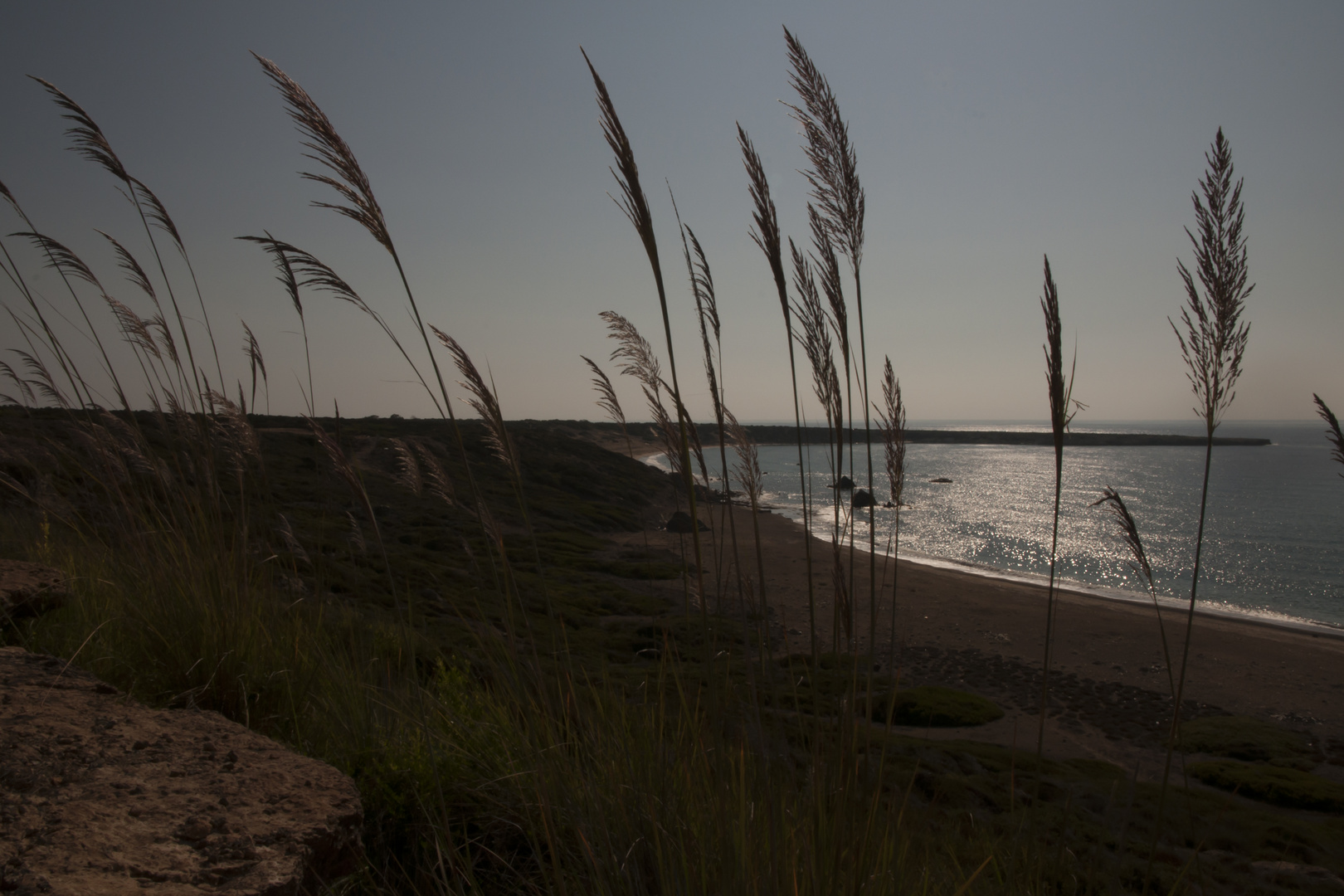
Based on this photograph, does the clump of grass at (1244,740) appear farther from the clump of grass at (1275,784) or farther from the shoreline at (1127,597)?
the shoreline at (1127,597)

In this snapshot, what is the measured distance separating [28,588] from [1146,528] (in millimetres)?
39846

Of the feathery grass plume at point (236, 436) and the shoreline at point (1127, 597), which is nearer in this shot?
the feathery grass plume at point (236, 436)

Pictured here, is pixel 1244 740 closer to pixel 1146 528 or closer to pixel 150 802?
pixel 150 802

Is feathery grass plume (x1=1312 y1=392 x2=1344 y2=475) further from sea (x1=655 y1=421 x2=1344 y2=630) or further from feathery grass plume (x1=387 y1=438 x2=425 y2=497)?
feathery grass plume (x1=387 y1=438 x2=425 y2=497)

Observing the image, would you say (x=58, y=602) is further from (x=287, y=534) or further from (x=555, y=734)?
(x=555, y=734)

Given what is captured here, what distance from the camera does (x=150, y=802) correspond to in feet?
5.10

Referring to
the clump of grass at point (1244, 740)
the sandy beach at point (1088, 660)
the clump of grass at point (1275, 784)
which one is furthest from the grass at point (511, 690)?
the clump of grass at point (1244, 740)

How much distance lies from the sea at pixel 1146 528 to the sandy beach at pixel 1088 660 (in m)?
2.14

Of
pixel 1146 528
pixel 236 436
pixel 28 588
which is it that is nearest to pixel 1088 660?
pixel 236 436

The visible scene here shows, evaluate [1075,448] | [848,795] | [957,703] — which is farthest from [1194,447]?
[848,795]

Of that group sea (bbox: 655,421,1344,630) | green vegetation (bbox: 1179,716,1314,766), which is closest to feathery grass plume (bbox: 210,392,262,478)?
sea (bbox: 655,421,1344,630)

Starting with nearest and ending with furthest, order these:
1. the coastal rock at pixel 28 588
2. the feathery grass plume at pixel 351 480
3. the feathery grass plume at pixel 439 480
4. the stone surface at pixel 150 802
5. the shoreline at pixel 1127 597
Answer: the stone surface at pixel 150 802 < the feathery grass plume at pixel 351 480 < the feathery grass plume at pixel 439 480 < the coastal rock at pixel 28 588 < the shoreline at pixel 1127 597

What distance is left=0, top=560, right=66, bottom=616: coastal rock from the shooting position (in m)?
2.71

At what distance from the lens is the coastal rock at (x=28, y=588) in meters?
2.71
